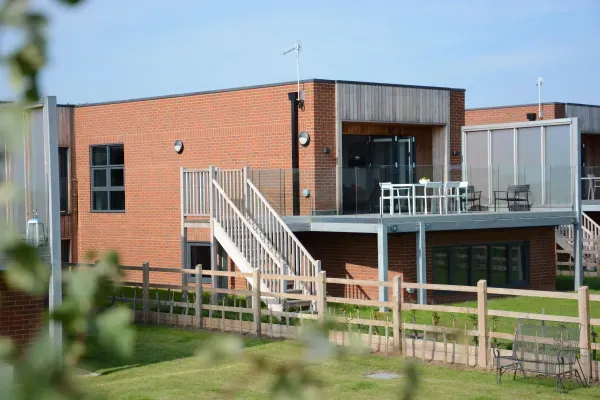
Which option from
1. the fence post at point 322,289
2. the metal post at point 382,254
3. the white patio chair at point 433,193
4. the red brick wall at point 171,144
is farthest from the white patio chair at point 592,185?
the fence post at point 322,289

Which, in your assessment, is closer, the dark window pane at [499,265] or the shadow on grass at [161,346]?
the shadow on grass at [161,346]

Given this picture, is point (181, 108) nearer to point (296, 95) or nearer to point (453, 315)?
point (296, 95)

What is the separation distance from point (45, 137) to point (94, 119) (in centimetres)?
1660

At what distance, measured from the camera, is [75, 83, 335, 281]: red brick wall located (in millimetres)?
24734

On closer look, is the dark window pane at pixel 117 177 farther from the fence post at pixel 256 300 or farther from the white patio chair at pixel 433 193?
the fence post at pixel 256 300

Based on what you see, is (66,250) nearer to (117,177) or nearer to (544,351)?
(117,177)

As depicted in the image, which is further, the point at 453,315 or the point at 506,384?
the point at 453,315

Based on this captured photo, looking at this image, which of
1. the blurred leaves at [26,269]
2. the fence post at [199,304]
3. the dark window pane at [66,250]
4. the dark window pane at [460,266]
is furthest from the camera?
the dark window pane at [66,250]

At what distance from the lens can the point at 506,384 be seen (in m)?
13.6

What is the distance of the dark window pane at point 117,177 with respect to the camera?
29.1 meters

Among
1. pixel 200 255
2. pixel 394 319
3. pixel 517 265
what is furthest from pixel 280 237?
pixel 517 265

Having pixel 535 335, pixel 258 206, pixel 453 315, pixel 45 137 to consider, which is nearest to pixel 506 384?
pixel 535 335

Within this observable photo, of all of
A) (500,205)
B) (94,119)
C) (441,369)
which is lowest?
(441,369)

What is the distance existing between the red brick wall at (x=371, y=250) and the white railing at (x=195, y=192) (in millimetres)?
3113
